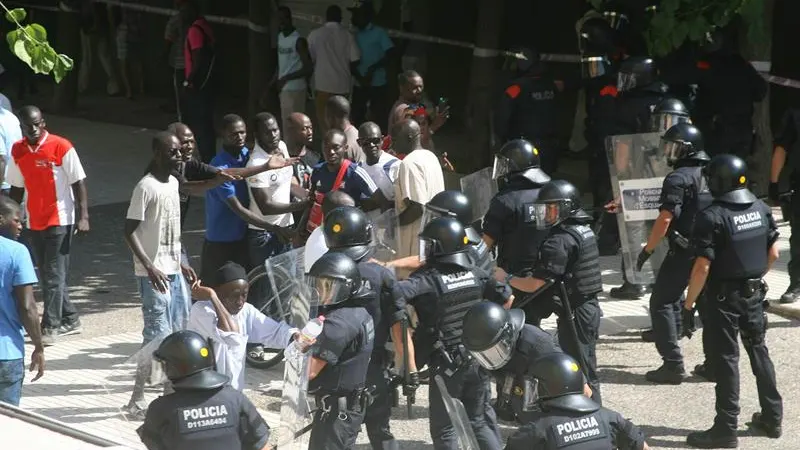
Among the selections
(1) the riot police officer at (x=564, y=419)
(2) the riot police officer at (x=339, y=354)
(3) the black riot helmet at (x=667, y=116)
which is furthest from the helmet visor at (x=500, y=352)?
(3) the black riot helmet at (x=667, y=116)

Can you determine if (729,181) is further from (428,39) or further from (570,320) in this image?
(428,39)

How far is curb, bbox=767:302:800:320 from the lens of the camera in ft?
37.2

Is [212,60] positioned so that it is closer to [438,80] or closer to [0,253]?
[438,80]

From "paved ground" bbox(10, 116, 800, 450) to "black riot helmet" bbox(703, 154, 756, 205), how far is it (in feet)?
5.04

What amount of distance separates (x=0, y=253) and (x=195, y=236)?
6.66 meters

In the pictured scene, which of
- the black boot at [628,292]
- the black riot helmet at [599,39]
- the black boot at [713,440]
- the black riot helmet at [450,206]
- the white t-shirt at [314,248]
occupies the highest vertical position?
the black riot helmet at [599,39]

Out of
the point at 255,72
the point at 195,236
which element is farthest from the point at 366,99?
the point at 195,236

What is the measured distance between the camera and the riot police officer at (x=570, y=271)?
28.3 ft

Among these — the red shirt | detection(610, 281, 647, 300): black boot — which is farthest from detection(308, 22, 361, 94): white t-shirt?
the red shirt

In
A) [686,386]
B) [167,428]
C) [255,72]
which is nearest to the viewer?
[167,428]

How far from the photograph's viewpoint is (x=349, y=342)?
7.16 metres

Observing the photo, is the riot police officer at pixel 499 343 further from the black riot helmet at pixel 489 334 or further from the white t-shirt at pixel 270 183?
the white t-shirt at pixel 270 183

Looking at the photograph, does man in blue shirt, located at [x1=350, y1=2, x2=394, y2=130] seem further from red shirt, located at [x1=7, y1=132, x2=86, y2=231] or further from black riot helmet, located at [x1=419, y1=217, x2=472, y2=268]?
black riot helmet, located at [x1=419, y1=217, x2=472, y2=268]

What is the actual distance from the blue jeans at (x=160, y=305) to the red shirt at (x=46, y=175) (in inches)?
67.6
